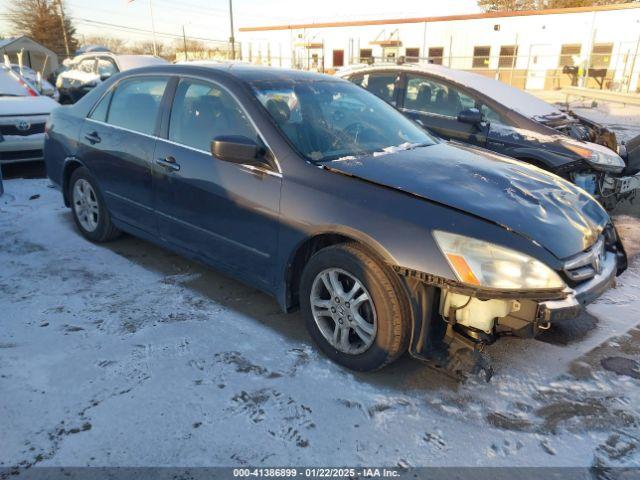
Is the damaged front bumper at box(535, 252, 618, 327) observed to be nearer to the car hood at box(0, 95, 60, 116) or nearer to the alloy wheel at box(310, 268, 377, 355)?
the alloy wheel at box(310, 268, 377, 355)

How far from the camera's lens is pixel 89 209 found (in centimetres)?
472

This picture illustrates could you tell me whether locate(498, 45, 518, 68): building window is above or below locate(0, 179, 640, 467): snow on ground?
above

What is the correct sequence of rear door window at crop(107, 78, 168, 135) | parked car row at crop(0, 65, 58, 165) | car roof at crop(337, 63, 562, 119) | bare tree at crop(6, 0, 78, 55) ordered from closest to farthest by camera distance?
rear door window at crop(107, 78, 168, 135) → car roof at crop(337, 63, 562, 119) → parked car row at crop(0, 65, 58, 165) → bare tree at crop(6, 0, 78, 55)

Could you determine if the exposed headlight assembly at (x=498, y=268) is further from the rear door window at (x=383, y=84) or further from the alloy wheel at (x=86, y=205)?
the rear door window at (x=383, y=84)

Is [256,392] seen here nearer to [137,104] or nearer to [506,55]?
[137,104]

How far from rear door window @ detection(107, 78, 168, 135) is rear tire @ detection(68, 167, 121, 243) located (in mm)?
657

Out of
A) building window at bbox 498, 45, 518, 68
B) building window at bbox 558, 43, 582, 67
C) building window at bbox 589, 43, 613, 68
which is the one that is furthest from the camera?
building window at bbox 498, 45, 518, 68

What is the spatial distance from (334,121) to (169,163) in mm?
1237

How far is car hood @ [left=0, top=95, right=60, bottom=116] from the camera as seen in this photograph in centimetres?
725

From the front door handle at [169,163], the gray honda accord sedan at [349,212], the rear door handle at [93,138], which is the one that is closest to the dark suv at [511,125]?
the gray honda accord sedan at [349,212]

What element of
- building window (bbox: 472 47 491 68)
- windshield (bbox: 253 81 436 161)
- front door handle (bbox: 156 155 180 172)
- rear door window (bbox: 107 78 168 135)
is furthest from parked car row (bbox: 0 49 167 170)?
building window (bbox: 472 47 491 68)

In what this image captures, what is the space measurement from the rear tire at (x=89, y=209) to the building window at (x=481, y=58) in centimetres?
2718

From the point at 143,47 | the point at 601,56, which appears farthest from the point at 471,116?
the point at 143,47

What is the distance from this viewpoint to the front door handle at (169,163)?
11.9 feet
